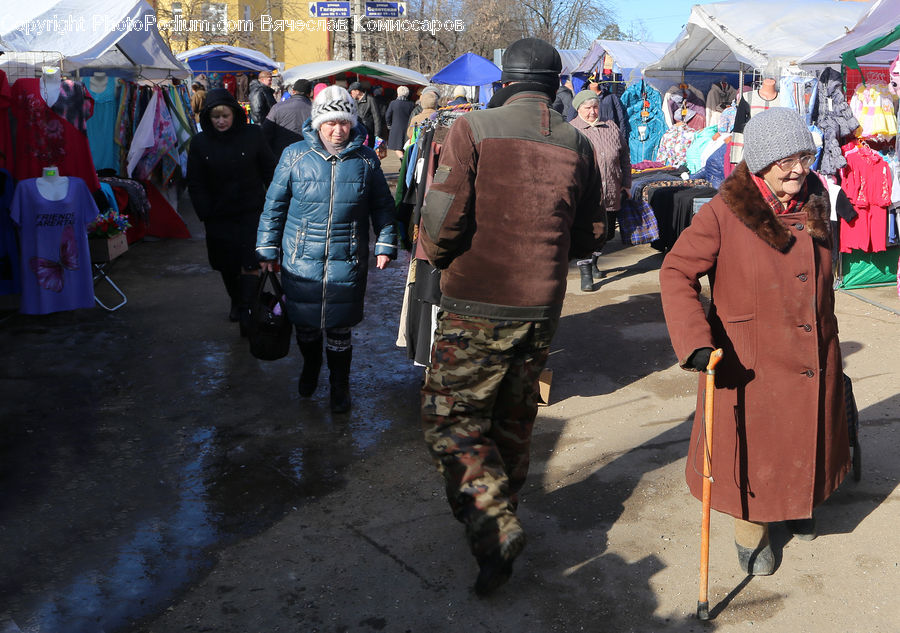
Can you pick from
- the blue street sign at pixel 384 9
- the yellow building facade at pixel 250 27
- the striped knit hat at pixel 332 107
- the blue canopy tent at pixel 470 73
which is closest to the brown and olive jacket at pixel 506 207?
the striped knit hat at pixel 332 107

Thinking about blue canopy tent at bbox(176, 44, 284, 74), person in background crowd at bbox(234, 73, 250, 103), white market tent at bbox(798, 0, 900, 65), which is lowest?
white market tent at bbox(798, 0, 900, 65)

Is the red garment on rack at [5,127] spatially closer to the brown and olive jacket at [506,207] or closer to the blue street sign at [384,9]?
the brown and olive jacket at [506,207]

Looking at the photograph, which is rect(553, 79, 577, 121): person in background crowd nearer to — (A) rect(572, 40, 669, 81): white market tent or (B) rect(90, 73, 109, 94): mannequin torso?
(A) rect(572, 40, 669, 81): white market tent

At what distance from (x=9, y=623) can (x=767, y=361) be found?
2.98 meters

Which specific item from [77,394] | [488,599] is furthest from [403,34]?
[488,599]

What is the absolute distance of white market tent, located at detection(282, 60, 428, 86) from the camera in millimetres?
23120

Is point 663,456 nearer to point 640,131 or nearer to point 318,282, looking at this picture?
point 318,282

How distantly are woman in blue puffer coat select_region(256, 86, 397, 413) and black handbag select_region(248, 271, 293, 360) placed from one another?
0.24 feet

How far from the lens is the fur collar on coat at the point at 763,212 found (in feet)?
10.9

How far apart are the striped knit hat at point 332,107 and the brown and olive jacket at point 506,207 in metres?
1.69

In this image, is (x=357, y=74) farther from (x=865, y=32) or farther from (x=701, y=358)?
(x=701, y=358)

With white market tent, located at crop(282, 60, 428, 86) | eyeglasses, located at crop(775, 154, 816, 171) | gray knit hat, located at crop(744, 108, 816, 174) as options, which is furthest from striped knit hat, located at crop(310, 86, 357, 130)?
white market tent, located at crop(282, 60, 428, 86)

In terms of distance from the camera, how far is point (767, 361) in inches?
134

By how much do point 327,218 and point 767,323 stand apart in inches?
102
